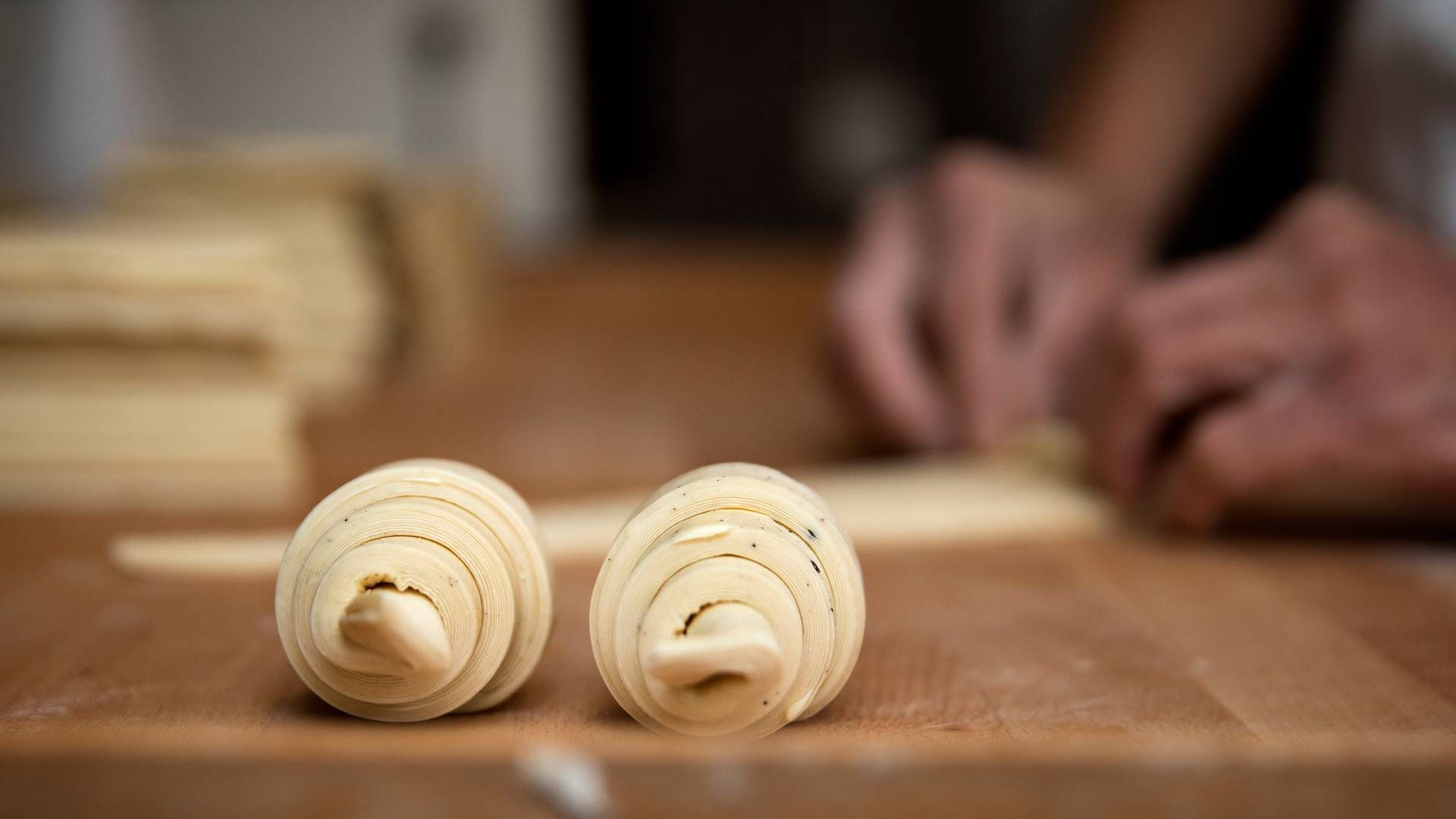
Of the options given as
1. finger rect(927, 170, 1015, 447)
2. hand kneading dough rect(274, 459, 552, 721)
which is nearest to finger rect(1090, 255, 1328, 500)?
finger rect(927, 170, 1015, 447)

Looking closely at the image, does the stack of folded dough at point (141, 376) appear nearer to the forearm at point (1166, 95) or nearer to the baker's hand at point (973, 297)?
the baker's hand at point (973, 297)

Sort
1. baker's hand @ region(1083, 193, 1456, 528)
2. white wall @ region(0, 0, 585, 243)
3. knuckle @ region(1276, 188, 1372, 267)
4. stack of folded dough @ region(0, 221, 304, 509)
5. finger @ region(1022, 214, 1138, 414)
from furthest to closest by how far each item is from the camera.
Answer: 1. white wall @ region(0, 0, 585, 243)
2. finger @ region(1022, 214, 1138, 414)
3. stack of folded dough @ region(0, 221, 304, 509)
4. knuckle @ region(1276, 188, 1372, 267)
5. baker's hand @ region(1083, 193, 1456, 528)

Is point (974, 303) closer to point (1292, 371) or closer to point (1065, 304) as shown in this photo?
point (1065, 304)

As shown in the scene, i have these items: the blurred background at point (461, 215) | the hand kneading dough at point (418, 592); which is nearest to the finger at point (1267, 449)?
the blurred background at point (461, 215)

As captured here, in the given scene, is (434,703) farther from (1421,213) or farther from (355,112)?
(355,112)

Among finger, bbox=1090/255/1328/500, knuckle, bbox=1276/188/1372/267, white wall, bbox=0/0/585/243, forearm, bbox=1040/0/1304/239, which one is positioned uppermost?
white wall, bbox=0/0/585/243

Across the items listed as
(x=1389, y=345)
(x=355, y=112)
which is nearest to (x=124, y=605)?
(x=1389, y=345)

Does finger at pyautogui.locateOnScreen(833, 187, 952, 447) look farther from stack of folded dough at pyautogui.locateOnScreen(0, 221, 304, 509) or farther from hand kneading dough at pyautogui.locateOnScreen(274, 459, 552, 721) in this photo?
hand kneading dough at pyautogui.locateOnScreen(274, 459, 552, 721)
